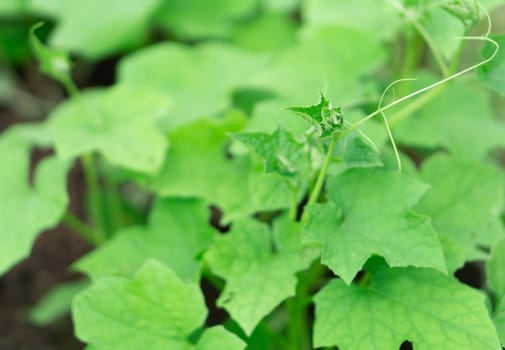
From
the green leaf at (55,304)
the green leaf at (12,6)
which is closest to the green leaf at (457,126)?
the green leaf at (55,304)

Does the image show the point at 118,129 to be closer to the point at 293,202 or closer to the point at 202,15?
the point at 293,202

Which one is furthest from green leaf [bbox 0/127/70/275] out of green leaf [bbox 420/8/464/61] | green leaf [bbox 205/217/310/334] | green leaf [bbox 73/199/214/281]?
green leaf [bbox 420/8/464/61]

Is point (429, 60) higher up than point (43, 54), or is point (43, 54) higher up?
point (43, 54)

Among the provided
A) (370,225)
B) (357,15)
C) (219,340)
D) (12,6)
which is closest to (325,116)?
(370,225)

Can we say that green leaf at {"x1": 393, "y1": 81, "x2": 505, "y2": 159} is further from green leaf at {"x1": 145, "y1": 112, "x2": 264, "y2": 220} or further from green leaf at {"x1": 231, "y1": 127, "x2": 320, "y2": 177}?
green leaf at {"x1": 231, "y1": 127, "x2": 320, "y2": 177}

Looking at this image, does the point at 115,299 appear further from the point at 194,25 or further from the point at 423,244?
the point at 194,25

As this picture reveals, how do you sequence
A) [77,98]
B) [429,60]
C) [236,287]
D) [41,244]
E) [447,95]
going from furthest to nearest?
1. [429,60]
2. [41,244]
3. [447,95]
4. [77,98]
5. [236,287]

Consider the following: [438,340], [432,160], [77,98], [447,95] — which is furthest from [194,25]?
[438,340]
